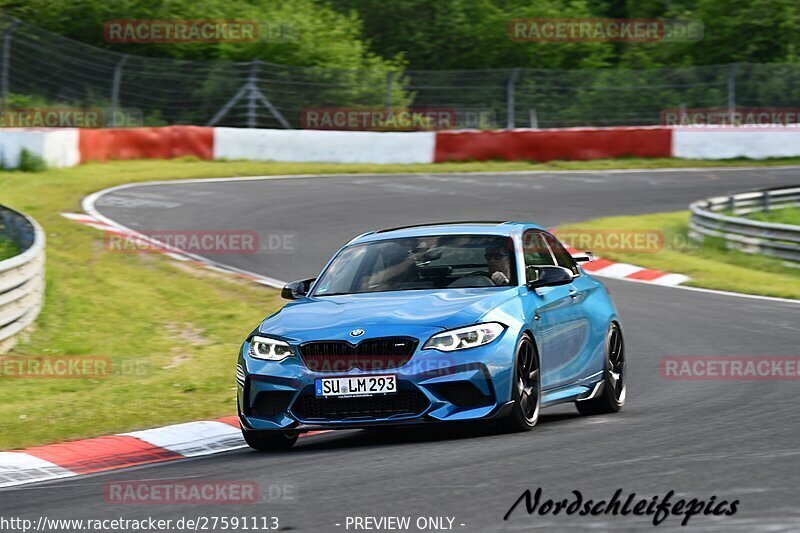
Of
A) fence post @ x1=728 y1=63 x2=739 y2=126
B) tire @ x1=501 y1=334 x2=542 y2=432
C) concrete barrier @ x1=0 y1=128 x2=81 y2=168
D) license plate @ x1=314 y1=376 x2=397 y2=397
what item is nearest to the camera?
license plate @ x1=314 y1=376 x2=397 y2=397

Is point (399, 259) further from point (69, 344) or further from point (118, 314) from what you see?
point (118, 314)

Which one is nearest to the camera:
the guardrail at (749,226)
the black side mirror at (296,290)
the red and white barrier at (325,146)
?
the black side mirror at (296,290)

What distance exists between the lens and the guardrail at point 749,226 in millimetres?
20656

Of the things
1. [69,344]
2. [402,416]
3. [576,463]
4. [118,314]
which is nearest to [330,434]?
[402,416]

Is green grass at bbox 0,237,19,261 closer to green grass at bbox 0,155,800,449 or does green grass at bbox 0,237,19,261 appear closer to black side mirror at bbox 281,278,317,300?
green grass at bbox 0,155,800,449

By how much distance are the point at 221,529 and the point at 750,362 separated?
734 centimetres

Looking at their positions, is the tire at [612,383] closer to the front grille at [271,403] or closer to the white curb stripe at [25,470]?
the front grille at [271,403]

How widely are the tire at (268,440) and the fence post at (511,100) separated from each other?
2586 centimetres

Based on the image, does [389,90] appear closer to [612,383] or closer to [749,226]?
[749,226]

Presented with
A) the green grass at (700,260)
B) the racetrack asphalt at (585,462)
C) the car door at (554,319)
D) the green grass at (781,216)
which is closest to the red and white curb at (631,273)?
the green grass at (700,260)

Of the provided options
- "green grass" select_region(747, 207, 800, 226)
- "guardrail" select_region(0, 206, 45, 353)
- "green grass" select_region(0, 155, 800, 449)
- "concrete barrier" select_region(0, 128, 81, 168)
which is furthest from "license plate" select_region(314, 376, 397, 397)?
"concrete barrier" select_region(0, 128, 81, 168)

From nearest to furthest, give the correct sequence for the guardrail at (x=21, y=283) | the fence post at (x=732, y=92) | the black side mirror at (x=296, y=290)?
1. the black side mirror at (x=296, y=290)
2. the guardrail at (x=21, y=283)
3. the fence post at (x=732, y=92)

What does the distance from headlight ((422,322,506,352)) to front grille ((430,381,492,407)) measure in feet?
0.67

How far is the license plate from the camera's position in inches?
302
